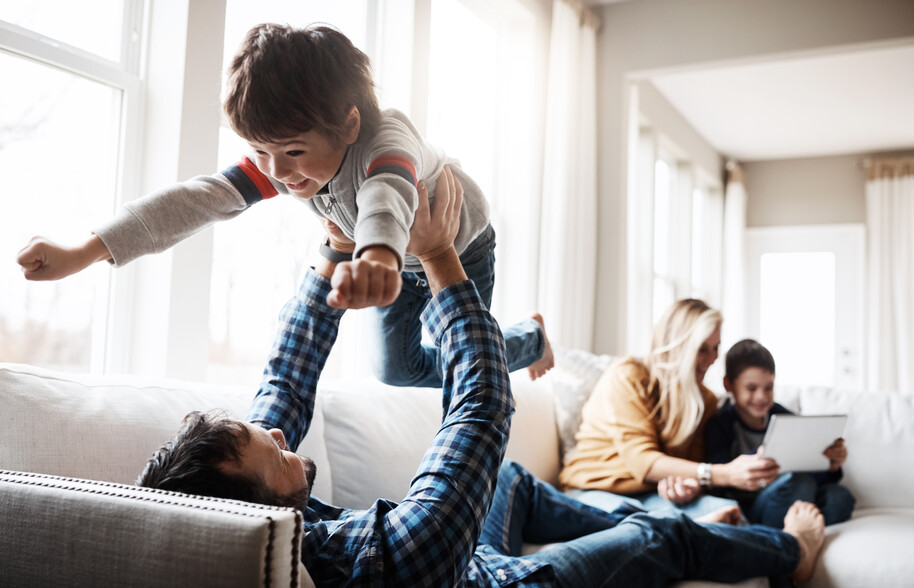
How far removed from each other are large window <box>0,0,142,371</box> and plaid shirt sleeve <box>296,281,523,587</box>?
1.07 meters

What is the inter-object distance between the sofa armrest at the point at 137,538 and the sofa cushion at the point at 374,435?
952mm

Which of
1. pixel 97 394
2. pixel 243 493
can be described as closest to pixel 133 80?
pixel 97 394

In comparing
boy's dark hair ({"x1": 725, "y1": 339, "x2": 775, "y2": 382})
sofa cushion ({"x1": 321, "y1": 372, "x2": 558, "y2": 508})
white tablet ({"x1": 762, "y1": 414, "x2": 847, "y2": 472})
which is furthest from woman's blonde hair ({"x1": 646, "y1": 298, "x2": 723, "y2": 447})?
sofa cushion ({"x1": 321, "y1": 372, "x2": 558, "y2": 508})

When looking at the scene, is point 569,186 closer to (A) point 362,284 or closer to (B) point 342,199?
(B) point 342,199

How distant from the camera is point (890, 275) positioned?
20.4ft

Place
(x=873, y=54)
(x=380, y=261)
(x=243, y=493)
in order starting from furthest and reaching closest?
(x=873, y=54)
(x=243, y=493)
(x=380, y=261)

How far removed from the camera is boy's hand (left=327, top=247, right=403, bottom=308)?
670 millimetres

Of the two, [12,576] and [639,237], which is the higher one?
[639,237]

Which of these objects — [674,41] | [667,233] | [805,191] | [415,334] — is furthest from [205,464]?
[805,191]

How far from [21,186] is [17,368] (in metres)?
0.67

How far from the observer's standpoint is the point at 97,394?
1259 mm

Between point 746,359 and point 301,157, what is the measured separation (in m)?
1.92

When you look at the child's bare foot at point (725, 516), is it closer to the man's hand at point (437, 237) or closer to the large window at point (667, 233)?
the man's hand at point (437, 237)

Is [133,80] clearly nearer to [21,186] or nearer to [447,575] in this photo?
[21,186]
